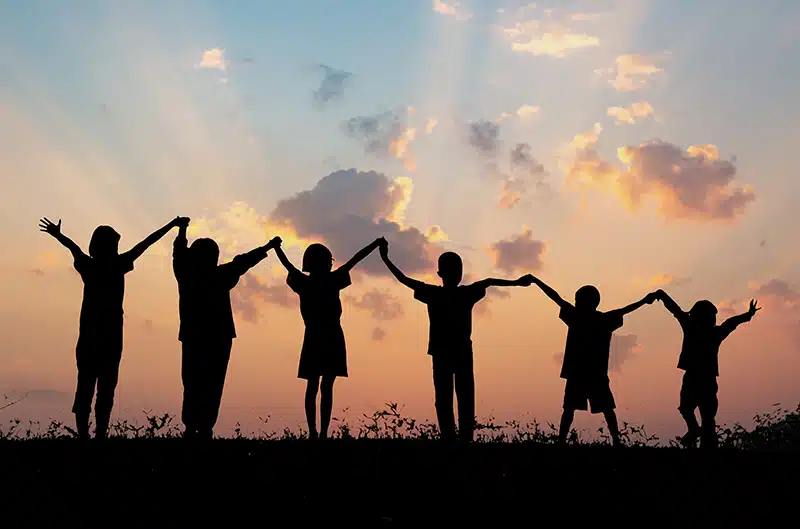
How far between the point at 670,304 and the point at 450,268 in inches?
168

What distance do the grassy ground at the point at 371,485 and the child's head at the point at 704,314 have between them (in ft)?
12.1

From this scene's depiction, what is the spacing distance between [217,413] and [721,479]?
20.6 feet

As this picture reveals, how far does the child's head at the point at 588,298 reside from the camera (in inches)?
539

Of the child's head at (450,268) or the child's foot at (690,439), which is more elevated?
the child's head at (450,268)

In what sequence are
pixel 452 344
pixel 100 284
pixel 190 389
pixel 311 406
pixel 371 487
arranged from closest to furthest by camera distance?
pixel 371 487
pixel 190 389
pixel 100 284
pixel 311 406
pixel 452 344

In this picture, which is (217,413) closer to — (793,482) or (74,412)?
(74,412)

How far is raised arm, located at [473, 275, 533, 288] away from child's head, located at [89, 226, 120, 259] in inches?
192

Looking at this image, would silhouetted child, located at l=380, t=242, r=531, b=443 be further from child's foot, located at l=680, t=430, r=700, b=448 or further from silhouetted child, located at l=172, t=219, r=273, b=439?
child's foot, located at l=680, t=430, r=700, b=448

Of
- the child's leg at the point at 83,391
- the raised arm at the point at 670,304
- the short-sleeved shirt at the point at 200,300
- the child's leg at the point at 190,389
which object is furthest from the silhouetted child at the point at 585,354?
the child's leg at the point at 83,391

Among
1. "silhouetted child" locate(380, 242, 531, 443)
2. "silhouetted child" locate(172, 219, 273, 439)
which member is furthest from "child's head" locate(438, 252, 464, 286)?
"silhouetted child" locate(172, 219, 273, 439)

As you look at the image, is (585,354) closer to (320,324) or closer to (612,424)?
(612,424)

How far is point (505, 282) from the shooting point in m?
13.1

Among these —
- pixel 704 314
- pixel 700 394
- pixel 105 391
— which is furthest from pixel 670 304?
pixel 105 391

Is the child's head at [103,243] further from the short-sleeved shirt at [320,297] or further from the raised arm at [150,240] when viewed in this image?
the short-sleeved shirt at [320,297]
